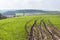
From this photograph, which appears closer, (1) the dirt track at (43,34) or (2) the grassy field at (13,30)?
(1) the dirt track at (43,34)

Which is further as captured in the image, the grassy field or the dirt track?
the grassy field

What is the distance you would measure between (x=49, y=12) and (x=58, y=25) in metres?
14.5

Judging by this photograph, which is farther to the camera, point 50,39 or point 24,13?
point 24,13

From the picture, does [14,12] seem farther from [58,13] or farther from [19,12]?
[58,13]

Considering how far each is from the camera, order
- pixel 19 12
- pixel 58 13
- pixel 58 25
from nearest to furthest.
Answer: pixel 58 25 < pixel 58 13 < pixel 19 12

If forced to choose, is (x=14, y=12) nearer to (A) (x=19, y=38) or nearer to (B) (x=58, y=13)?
(B) (x=58, y=13)

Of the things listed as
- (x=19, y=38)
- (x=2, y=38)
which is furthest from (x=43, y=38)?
(x=2, y=38)

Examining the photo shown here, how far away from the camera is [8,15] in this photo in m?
49.1

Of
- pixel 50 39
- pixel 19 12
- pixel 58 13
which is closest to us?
pixel 50 39

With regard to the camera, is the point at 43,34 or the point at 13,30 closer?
the point at 43,34

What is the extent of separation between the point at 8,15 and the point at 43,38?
93.2ft

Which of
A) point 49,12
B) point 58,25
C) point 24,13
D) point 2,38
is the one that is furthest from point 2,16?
point 2,38

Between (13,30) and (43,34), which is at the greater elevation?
(43,34)

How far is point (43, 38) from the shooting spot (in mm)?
21672
